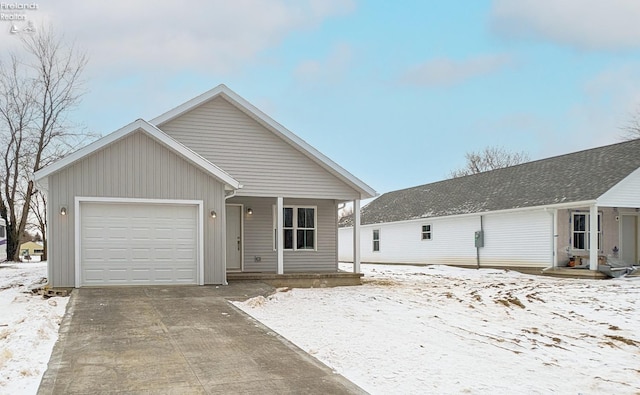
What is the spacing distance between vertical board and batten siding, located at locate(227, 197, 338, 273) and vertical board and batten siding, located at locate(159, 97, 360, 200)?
3.96 feet

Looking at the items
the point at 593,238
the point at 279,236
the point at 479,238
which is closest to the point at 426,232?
the point at 479,238

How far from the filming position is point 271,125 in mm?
15508

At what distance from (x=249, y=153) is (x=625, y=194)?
42.7 feet

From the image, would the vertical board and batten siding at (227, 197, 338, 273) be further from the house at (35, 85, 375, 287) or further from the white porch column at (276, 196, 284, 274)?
the white porch column at (276, 196, 284, 274)

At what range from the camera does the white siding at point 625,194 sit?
18.3m

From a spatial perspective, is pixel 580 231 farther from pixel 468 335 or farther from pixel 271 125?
pixel 468 335

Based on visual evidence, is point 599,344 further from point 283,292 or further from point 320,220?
point 320,220

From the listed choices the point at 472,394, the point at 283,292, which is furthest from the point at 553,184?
the point at 472,394

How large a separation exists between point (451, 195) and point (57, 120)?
23.5m

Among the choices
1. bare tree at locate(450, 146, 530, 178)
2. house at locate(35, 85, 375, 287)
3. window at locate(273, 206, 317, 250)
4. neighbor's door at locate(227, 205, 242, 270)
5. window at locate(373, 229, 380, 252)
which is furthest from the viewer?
bare tree at locate(450, 146, 530, 178)

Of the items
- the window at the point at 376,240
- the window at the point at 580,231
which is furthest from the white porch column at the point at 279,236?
the window at the point at 376,240

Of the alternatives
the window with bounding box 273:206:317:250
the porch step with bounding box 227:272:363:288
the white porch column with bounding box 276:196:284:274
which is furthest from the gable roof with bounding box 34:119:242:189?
the window with bounding box 273:206:317:250

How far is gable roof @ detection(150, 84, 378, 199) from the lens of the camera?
14.9m

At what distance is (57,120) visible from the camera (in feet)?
107
